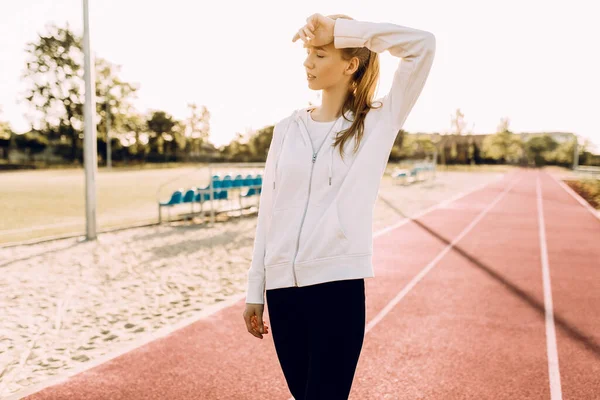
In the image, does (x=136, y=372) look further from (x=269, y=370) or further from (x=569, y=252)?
(x=569, y=252)

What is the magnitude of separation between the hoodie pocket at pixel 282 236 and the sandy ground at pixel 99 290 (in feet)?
8.54

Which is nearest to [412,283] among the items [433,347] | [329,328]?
[433,347]

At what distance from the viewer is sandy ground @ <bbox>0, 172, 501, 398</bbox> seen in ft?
13.3

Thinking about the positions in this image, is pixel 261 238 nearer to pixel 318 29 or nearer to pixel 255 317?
pixel 255 317

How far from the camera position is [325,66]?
171 centimetres

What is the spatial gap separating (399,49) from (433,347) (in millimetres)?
3150

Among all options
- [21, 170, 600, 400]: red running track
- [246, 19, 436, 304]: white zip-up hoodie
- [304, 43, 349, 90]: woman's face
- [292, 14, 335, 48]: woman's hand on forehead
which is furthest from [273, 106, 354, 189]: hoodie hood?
[21, 170, 600, 400]: red running track

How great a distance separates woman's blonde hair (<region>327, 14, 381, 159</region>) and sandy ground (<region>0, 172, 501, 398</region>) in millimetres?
2987

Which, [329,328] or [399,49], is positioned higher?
[399,49]

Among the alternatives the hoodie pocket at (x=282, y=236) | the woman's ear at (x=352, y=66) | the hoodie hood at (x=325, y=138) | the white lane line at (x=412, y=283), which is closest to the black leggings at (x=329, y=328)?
the hoodie pocket at (x=282, y=236)

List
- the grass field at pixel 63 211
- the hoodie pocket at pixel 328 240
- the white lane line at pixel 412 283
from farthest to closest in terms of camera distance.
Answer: the grass field at pixel 63 211
the white lane line at pixel 412 283
the hoodie pocket at pixel 328 240

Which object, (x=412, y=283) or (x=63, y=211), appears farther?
(x=63, y=211)

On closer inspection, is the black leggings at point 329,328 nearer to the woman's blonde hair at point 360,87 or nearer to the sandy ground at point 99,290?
the woman's blonde hair at point 360,87

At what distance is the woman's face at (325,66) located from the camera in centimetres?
170
